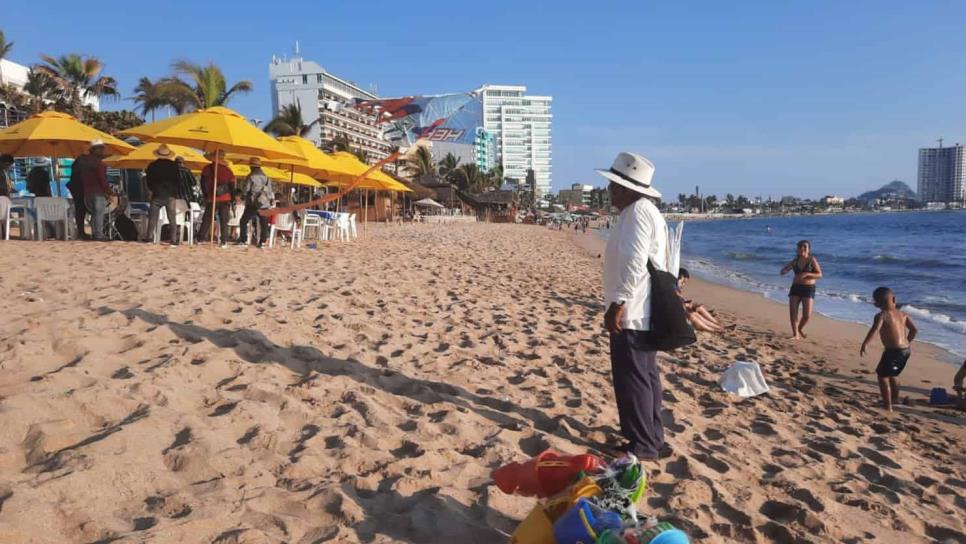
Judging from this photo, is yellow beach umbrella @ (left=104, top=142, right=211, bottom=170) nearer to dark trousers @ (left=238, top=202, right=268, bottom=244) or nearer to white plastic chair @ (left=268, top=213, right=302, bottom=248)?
dark trousers @ (left=238, top=202, right=268, bottom=244)

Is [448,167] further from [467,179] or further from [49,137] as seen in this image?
[49,137]

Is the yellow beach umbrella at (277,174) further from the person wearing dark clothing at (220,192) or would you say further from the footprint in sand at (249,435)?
the footprint in sand at (249,435)

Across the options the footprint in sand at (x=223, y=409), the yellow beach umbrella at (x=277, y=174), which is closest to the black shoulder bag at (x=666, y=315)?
the footprint in sand at (x=223, y=409)

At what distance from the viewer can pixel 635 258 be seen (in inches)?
105

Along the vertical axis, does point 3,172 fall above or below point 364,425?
above

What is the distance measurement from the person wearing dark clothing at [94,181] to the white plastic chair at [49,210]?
0.69 metres

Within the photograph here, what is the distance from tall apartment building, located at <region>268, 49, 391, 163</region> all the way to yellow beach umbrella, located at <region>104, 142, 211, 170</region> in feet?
229

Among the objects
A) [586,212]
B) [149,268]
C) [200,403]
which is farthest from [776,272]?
[586,212]

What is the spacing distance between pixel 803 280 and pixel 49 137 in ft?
35.8

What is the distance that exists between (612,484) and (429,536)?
67cm

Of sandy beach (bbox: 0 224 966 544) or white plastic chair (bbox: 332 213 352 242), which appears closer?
sandy beach (bbox: 0 224 966 544)

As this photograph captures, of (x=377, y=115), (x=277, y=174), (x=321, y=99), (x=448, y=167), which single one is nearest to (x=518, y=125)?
(x=377, y=115)

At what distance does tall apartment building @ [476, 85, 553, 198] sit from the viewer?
468 feet

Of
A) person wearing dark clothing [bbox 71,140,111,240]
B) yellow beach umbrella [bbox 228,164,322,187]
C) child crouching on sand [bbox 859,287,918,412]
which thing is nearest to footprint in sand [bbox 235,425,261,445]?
child crouching on sand [bbox 859,287,918,412]
